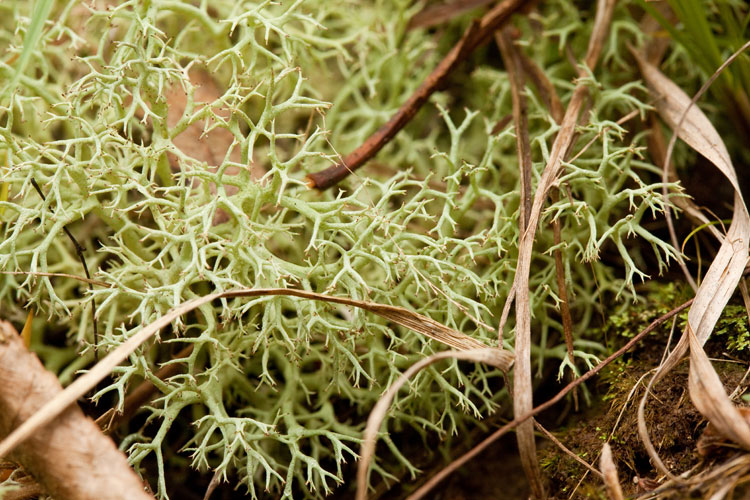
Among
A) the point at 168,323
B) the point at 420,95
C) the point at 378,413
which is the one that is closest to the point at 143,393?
the point at 168,323

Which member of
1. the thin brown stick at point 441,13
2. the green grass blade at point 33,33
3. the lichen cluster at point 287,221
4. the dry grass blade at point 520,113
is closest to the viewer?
the green grass blade at point 33,33

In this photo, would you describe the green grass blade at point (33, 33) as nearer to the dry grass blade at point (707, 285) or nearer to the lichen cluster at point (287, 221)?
the lichen cluster at point (287, 221)

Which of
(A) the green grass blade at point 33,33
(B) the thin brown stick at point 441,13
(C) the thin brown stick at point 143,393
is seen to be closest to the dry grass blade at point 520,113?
(B) the thin brown stick at point 441,13

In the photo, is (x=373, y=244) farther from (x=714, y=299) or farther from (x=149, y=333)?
(x=714, y=299)

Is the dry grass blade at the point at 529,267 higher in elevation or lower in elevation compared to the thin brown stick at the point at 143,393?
higher

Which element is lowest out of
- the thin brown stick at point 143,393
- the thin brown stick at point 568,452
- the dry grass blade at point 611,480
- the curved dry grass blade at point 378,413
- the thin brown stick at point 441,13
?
the thin brown stick at point 143,393

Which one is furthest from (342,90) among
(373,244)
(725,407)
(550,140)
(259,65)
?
(725,407)
